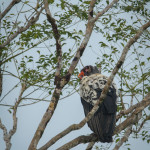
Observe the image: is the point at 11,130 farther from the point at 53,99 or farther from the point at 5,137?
the point at 53,99

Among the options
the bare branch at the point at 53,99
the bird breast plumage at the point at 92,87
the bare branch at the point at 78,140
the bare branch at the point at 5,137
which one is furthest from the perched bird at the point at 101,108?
the bare branch at the point at 5,137

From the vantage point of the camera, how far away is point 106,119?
5875 millimetres

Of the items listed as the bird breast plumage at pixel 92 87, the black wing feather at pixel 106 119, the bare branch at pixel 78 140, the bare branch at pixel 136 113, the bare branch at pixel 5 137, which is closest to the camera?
the bare branch at pixel 78 140

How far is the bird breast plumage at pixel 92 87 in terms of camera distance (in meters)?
5.94

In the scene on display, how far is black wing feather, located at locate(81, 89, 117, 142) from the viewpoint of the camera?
5789 millimetres

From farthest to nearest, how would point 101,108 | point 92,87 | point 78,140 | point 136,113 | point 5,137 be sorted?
point 5,137
point 92,87
point 101,108
point 136,113
point 78,140

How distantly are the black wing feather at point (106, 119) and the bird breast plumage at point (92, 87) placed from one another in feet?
0.68

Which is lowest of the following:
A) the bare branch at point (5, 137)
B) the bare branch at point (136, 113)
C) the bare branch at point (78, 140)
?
the bare branch at point (78, 140)

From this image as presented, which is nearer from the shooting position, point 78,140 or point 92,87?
point 78,140

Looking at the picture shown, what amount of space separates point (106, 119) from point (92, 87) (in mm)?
678

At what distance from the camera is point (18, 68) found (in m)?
7.94

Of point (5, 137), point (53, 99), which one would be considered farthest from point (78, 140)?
point (5, 137)

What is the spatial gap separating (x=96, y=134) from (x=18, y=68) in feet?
9.91

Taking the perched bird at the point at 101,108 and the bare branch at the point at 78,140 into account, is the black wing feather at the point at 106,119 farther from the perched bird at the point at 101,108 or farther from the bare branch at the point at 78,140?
the bare branch at the point at 78,140
